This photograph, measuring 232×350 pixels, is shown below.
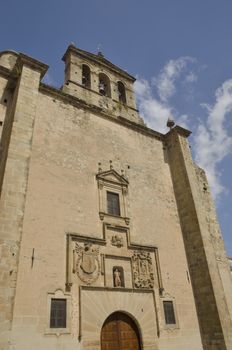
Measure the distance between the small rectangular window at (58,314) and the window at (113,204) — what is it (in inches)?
142

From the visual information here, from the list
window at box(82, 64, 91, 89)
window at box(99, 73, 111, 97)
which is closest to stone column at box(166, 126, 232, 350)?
window at box(99, 73, 111, 97)

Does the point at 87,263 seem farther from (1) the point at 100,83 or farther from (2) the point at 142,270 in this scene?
(1) the point at 100,83

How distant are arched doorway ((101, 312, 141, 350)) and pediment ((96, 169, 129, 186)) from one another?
15.0 ft

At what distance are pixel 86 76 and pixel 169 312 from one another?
11.5 m

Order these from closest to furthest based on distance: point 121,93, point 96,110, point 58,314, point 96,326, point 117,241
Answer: point 58,314 → point 96,326 → point 117,241 → point 96,110 → point 121,93

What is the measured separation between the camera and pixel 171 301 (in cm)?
998

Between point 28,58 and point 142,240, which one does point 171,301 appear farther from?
point 28,58

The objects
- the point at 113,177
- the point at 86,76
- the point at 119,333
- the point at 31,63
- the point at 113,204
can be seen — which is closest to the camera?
the point at 119,333

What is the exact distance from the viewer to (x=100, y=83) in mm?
15711

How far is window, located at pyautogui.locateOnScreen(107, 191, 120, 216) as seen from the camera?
34.7ft

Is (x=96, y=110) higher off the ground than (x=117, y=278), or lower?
higher

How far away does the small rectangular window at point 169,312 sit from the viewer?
31.5 ft

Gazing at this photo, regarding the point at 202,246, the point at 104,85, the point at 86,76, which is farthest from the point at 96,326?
the point at 104,85

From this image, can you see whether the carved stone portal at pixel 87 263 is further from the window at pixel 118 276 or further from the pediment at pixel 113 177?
the pediment at pixel 113 177
